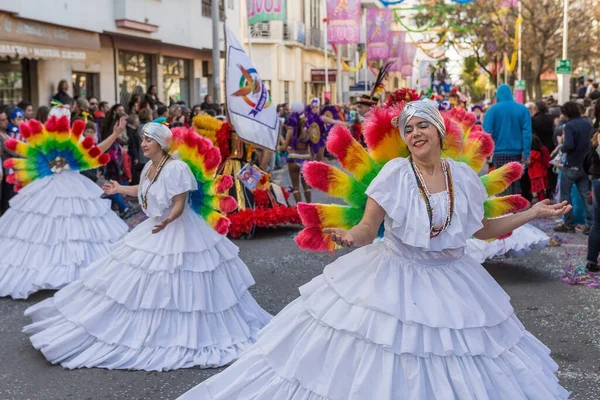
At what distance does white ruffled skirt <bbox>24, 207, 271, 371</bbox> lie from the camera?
5648mm

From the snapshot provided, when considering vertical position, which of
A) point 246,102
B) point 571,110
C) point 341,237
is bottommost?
point 341,237

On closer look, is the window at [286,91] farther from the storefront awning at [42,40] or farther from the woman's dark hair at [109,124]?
the woman's dark hair at [109,124]

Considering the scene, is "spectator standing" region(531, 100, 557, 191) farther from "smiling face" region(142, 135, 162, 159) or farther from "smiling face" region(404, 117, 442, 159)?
"smiling face" region(404, 117, 442, 159)

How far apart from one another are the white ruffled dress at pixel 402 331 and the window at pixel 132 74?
1991 centimetres

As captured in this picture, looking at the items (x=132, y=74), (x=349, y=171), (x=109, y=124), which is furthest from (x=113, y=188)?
(x=132, y=74)

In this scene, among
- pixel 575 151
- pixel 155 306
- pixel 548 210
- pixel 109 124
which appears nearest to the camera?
pixel 548 210

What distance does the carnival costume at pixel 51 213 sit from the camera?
784cm

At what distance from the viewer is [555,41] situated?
1619 inches

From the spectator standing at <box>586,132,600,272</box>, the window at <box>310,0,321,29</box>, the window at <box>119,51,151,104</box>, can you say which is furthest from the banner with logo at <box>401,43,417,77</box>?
the spectator standing at <box>586,132,600,272</box>

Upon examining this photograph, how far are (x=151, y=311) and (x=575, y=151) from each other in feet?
22.3

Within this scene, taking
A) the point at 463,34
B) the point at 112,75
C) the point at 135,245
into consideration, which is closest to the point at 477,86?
the point at 463,34

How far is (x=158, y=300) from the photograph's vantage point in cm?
573

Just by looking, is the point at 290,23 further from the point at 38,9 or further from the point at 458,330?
the point at 458,330

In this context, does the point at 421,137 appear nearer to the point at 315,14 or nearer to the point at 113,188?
the point at 113,188
